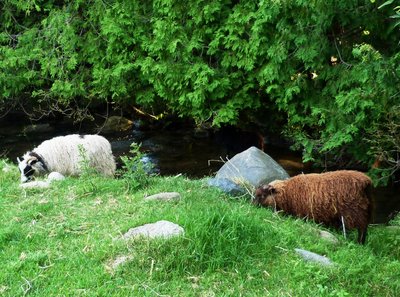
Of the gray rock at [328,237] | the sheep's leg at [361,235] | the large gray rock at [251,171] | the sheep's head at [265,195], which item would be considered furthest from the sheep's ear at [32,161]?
the sheep's leg at [361,235]

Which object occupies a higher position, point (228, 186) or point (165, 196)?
point (165, 196)

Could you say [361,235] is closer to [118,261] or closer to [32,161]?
[118,261]

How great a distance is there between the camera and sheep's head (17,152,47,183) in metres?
8.41

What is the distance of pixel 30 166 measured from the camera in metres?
8.66

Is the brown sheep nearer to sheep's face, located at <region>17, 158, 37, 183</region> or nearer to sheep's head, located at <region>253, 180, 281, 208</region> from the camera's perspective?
sheep's head, located at <region>253, 180, 281, 208</region>

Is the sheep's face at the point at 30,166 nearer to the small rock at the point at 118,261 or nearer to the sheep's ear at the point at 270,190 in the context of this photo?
the sheep's ear at the point at 270,190

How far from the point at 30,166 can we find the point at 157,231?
182 inches

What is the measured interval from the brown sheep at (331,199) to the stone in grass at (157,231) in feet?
7.73

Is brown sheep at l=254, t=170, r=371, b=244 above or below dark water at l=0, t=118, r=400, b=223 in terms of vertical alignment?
above

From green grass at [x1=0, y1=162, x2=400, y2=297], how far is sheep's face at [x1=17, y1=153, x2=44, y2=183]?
242 cm

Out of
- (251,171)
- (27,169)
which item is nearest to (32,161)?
(27,169)

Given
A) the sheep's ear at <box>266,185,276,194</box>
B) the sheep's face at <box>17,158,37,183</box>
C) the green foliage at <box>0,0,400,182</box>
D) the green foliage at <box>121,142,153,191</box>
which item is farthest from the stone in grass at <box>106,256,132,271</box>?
the sheep's face at <box>17,158,37,183</box>

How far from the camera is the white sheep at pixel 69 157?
9.01m

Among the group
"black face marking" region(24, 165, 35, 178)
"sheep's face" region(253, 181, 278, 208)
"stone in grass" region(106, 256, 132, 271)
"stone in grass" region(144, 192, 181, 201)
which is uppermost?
"stone in grass" region(144, 192, 181, 201)
